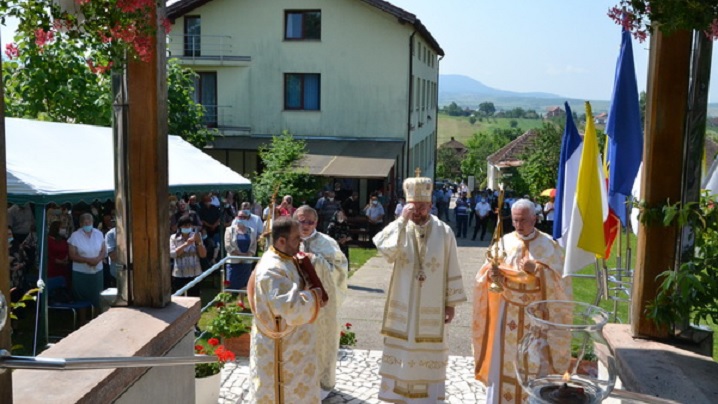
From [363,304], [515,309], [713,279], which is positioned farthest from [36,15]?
[363,304]

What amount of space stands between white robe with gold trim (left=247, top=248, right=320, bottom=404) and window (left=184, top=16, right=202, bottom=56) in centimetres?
2446

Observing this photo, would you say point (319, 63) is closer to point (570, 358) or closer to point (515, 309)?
point (515, 309)

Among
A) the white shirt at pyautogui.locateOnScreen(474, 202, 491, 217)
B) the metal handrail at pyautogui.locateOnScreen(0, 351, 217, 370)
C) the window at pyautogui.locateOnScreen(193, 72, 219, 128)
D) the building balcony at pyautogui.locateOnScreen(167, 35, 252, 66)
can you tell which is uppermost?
the building balcony at pyautogui.locateOnScreen(167, 35, 252, 66)

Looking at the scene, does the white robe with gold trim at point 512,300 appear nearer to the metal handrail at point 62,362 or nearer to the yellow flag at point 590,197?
the yellow flag at point 590,197

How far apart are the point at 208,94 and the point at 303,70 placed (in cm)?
411

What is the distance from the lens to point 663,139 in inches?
158

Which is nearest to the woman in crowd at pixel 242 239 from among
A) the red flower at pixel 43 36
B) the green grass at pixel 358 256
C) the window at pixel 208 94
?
the green grass at pixel 358 256

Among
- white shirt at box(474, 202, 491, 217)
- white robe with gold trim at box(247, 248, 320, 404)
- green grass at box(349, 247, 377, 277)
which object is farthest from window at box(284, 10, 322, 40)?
white robe with gold trim at box(247, 248, 320, 404)

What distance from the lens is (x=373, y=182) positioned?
27188 millimetres

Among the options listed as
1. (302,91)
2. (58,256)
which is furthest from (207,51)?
(58,256)

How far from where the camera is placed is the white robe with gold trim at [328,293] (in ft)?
20.6

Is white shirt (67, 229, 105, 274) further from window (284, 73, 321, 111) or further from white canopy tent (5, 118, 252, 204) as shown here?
window (284, 73, 321, 111)

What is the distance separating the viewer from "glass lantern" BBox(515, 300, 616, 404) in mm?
Answer: 1898

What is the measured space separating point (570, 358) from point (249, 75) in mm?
27474
